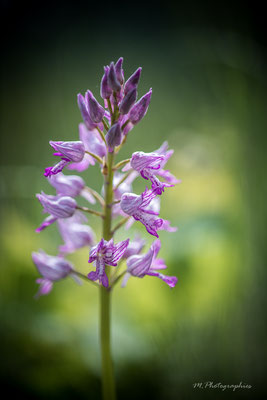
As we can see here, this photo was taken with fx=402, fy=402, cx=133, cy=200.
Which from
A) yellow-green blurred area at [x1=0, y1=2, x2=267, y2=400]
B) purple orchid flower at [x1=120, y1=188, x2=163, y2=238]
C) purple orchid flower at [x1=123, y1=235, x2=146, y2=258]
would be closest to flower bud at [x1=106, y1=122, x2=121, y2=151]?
purple orchid flower at [x1=120, y1=188, x2=163, y2=238]

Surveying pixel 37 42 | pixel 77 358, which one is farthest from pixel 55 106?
pixel 77 358

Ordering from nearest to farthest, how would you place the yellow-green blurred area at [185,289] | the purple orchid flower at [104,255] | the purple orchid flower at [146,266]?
1. the purple orchid flower at [104,255]
2. the purple orchid flower at [146,266]
3. the yellow-green blurred area at [185,289]

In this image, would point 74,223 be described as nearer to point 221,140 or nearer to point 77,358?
point 77,358

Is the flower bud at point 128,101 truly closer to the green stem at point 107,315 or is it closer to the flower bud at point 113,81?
the flower bud at point 113,81

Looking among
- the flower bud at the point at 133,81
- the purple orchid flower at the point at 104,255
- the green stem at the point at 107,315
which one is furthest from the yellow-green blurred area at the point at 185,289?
the flower bud at the point at 133,81

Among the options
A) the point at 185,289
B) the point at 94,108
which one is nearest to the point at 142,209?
the point at 94,108

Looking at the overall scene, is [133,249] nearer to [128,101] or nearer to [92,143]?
[92,143]

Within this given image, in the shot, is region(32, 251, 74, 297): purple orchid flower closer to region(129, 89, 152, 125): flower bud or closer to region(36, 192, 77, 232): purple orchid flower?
region(36, 192, 77, 232): purple orchid flower
